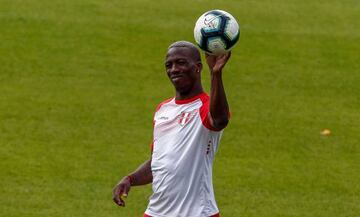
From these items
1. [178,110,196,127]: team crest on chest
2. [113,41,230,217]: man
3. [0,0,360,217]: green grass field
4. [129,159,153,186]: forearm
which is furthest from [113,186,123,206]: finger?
[0,0,360,217]: green grass field

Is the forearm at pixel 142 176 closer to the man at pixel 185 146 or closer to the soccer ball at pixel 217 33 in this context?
the man at pixel 185 146

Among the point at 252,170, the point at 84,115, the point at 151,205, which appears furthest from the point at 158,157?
the point at 84,115

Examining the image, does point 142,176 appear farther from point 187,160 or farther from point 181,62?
point 181,62


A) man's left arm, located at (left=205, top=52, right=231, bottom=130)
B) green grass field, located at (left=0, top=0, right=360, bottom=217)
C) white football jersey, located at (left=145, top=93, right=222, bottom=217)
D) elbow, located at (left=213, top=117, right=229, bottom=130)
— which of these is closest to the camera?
man's left arm, located at (left=205, top=52, right=231, bottom=130)

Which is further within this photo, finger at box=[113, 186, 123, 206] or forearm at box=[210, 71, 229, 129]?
finger at box=[113, 186, 123, 206]

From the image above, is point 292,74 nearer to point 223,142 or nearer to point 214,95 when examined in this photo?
point 223,142

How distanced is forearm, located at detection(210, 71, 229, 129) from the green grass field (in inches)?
195

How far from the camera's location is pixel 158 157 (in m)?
8.02

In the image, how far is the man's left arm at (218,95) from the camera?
7328mm

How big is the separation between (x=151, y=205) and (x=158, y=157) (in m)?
0.40

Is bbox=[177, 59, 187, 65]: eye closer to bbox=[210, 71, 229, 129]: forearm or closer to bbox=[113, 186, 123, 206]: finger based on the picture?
bbox=[210, 71, 229, 129]: forearm

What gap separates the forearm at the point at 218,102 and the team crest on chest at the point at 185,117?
300mm

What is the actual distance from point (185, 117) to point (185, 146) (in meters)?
0.22

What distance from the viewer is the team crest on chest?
7.83 m
